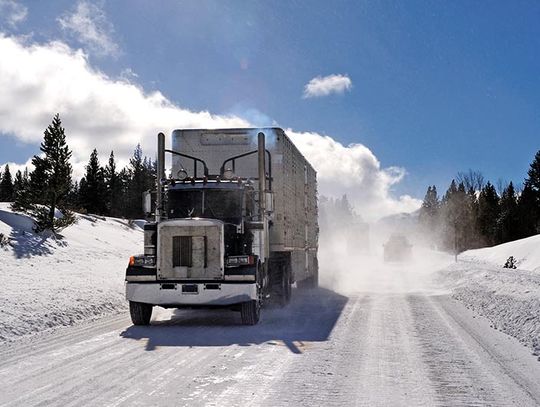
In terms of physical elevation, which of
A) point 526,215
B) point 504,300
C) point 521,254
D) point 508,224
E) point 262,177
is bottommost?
point 504,300

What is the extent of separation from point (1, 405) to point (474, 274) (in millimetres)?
22109

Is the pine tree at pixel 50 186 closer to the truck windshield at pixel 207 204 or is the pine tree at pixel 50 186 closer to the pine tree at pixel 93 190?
the truck windshield at pixel 207 204

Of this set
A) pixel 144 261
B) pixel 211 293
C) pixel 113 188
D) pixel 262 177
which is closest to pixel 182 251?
pixel 144 261

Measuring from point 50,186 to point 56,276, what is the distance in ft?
52.9

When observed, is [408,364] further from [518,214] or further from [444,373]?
[518,214]

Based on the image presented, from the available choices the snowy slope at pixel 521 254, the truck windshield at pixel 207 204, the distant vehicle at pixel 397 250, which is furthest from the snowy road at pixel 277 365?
the distant vehicle at pixel 397 250

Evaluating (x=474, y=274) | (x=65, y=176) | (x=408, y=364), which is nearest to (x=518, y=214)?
(x=474, y=274)

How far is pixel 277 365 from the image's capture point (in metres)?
7.12

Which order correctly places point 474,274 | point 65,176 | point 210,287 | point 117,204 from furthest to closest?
point 117,204
point 65,176
point 474,274
point 210,287

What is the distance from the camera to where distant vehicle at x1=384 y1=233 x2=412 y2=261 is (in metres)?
48.9

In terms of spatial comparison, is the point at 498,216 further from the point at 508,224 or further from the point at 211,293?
the point at 211,293

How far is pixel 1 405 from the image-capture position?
17.4 feet

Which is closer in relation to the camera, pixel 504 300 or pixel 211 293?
pixel 211 293

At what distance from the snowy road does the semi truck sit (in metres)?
0.78
